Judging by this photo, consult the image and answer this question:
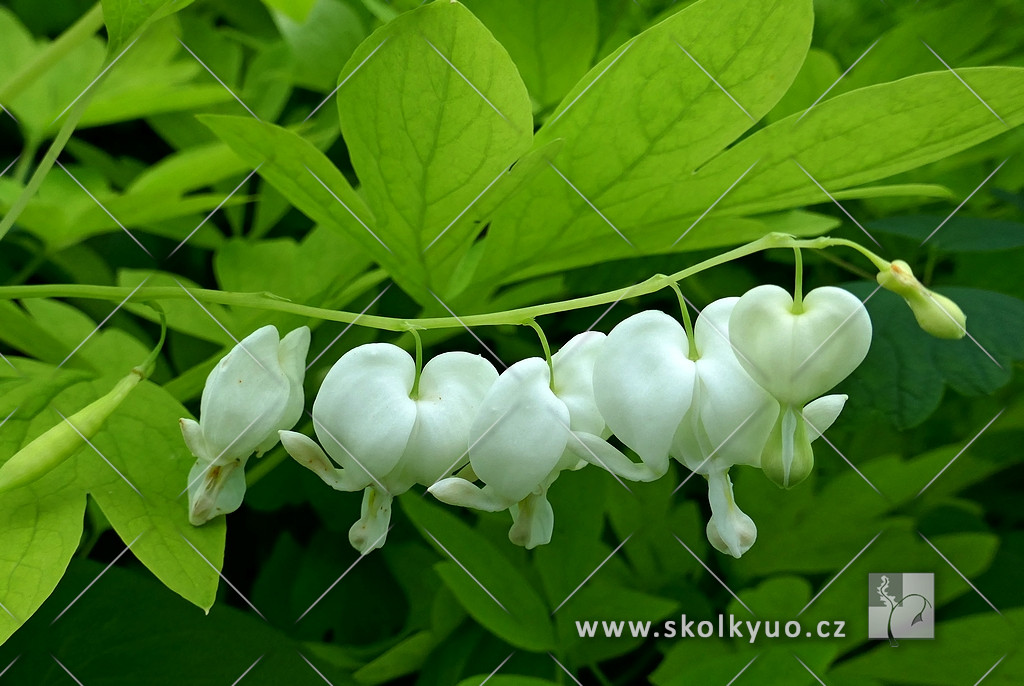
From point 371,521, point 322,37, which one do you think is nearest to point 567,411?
point 371,521

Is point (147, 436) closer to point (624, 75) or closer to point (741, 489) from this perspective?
point (624, 75)

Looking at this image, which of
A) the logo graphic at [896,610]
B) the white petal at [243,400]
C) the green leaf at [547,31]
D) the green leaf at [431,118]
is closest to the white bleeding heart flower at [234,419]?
the white petal at [243,400]

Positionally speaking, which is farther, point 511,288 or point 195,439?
point 511,288

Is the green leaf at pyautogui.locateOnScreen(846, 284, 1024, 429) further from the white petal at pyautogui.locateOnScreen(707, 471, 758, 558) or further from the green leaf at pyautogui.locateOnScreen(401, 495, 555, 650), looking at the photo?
the green leaf at pyautogui.locateOnScreen(401, 495, 555, 650)

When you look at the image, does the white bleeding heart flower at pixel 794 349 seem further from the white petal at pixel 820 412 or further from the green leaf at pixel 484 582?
the green leaf at pixel 484 582

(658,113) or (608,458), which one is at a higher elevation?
(658,113)

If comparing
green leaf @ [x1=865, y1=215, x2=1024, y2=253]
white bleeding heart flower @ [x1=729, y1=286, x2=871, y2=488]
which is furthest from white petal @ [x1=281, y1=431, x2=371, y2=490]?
green leaf @ [x1=865, y1=215, x2=1024, y2=253]

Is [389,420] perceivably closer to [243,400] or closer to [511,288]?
[243,400]
